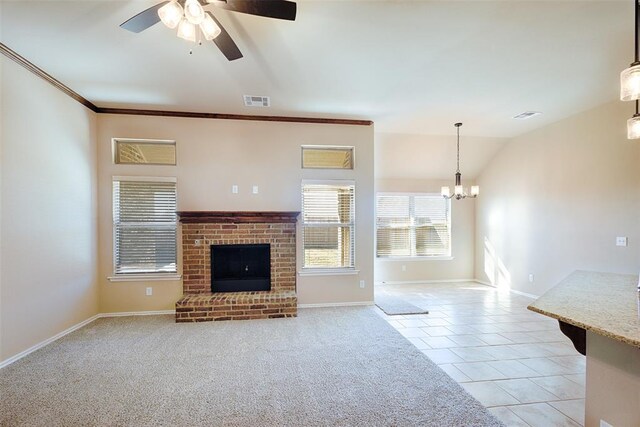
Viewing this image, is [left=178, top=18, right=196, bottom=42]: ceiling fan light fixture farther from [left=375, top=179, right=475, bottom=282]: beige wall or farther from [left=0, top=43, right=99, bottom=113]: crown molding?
[left=375, top=179, right=475, bottom=282]: beige wall

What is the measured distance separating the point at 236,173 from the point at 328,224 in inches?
64.7

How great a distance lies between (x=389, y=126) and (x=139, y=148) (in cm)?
400

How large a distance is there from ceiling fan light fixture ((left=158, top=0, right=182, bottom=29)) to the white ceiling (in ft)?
1.76

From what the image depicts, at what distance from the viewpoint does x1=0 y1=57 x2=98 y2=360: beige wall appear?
280 cm

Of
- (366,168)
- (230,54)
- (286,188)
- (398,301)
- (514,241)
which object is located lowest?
(398,301)

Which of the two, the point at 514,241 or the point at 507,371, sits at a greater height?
the point at 514,241

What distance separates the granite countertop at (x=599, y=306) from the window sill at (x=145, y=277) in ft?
14.2

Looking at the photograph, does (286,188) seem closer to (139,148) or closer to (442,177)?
(139,148)

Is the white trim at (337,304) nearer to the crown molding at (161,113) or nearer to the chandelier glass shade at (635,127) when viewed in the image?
the crown molding at (161,113)

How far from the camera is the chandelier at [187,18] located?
1.71 m

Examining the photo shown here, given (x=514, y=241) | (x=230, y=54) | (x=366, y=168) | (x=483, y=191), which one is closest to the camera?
(x=230, y=54)

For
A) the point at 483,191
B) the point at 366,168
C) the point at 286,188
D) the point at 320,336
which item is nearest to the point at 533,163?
the point at 483,191

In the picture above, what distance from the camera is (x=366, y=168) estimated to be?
4758 millimetres

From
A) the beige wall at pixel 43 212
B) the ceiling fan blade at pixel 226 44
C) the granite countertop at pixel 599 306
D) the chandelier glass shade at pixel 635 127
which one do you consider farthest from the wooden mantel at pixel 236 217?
the chandelier glass shade at pixel 635 127
